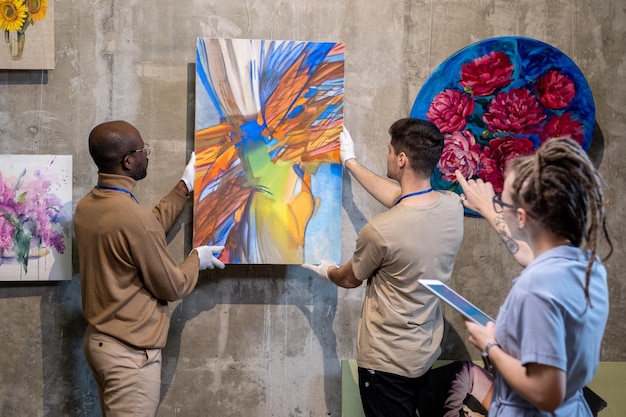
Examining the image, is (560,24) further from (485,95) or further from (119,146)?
(119,146)

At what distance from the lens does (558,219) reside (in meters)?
1.57

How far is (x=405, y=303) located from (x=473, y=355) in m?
0.89

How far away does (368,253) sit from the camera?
2.49 metres

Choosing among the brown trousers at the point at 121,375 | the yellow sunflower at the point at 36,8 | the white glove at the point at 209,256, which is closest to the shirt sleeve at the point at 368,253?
the white glove at the point at 209,256

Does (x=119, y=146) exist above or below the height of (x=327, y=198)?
above

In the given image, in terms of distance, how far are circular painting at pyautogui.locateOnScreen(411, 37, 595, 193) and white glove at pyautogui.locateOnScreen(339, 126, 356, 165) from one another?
341mm

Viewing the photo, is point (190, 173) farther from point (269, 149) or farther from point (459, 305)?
point (459, 305)

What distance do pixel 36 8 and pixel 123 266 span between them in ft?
4.04

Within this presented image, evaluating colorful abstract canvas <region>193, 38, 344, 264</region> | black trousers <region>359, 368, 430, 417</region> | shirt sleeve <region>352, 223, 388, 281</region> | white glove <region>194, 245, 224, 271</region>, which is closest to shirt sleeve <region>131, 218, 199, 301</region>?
white glove <region>194, 245, 224, 271</region>

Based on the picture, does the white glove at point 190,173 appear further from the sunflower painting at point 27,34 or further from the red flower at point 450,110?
the red flower at point 450,110

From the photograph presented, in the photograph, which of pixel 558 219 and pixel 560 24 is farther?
pixel 560 24

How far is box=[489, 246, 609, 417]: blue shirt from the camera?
4.94 feet

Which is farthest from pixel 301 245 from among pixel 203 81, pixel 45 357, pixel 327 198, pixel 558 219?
pixel 558 219

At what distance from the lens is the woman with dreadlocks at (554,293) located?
151cm
